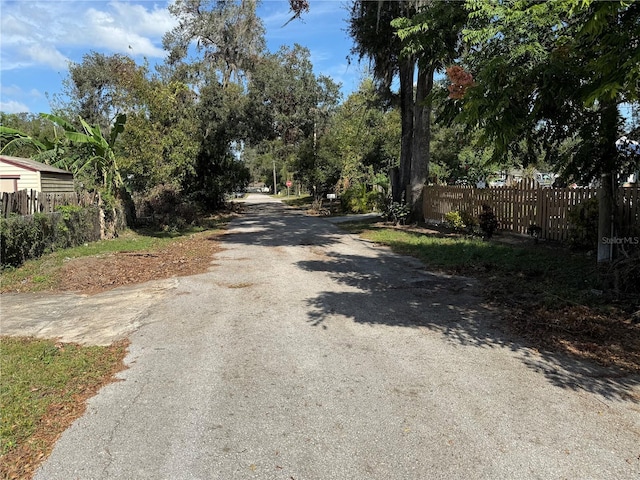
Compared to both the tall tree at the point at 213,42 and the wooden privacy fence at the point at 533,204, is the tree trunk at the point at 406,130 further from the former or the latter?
the tall tree at the point at 213,42

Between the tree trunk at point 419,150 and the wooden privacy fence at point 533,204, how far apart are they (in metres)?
1.27

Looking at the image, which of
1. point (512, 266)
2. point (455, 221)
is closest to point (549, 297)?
point (512, 266)

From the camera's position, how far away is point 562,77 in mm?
5023

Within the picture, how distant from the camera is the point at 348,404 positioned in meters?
3.79

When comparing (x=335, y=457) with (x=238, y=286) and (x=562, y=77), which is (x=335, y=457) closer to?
(x=562, y=77)

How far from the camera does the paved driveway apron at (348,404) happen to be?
299cm

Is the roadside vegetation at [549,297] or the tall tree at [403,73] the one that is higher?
the tall tree at [403,73]

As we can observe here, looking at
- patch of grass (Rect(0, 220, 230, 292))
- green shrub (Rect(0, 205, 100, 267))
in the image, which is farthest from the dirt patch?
green shrub (Rect(0, 205, 100, 267))

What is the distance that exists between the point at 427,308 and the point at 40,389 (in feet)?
16.0

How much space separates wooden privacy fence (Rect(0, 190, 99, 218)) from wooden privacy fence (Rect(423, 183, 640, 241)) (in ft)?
40.5

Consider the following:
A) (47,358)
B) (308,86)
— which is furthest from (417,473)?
(308,86)

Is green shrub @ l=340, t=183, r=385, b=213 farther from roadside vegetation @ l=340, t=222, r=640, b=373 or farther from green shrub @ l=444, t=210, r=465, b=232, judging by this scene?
roadside vegetation @ l=340, t=222, r=640, b=373

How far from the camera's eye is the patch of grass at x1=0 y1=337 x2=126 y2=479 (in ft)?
10.6

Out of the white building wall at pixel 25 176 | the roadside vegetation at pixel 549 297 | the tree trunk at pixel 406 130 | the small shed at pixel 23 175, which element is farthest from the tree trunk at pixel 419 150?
the white building wall at pixel 25 176
